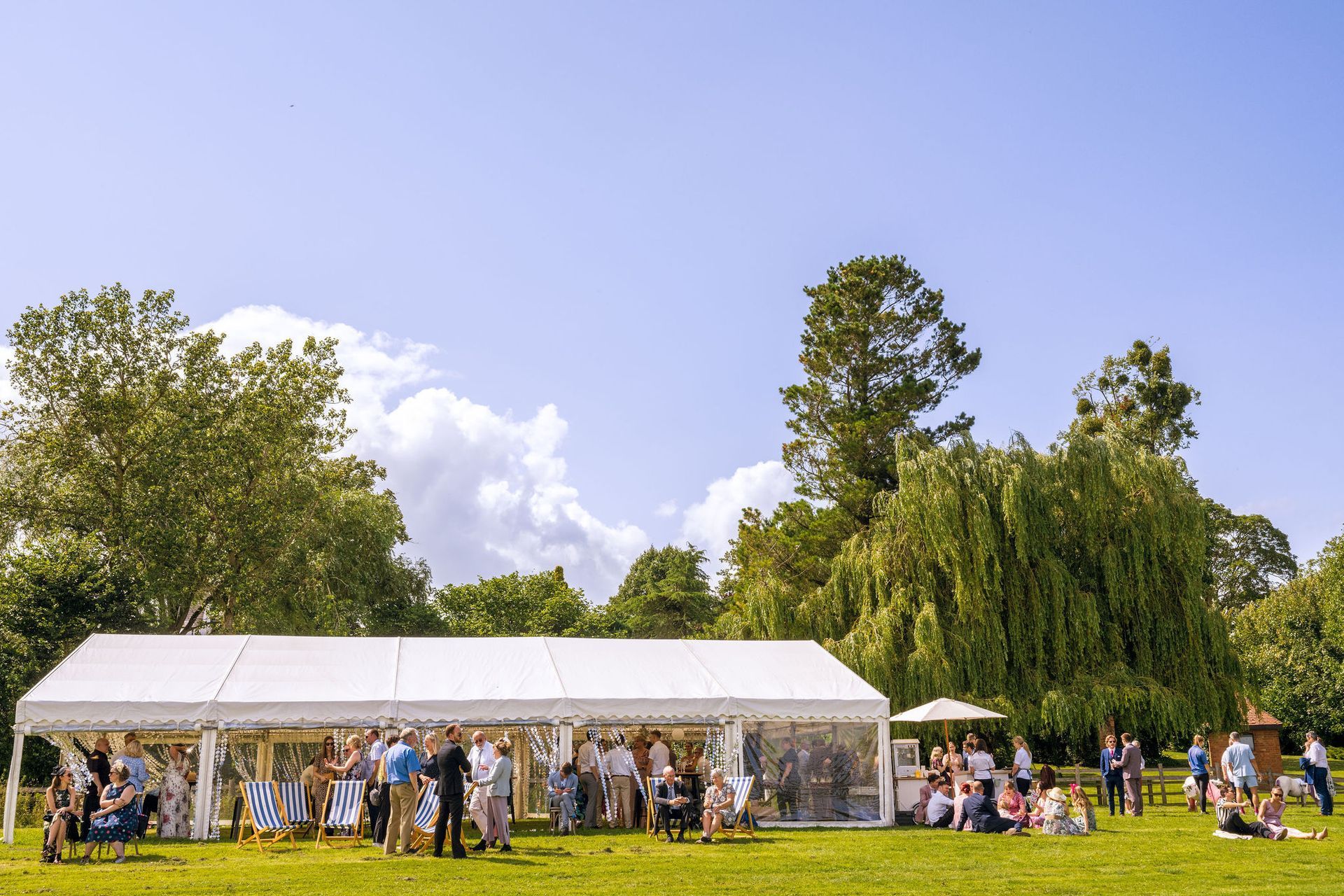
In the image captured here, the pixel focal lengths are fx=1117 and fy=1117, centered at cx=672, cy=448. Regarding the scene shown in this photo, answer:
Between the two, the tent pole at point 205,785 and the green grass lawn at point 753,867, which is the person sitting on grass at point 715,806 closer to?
the green grass lawn at point 753,867

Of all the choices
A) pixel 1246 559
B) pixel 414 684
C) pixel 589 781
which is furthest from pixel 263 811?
pixel 1246 559

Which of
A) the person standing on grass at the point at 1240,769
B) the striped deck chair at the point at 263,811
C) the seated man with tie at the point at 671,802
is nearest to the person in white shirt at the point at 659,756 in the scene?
the seated man with tie at the point at 671,802

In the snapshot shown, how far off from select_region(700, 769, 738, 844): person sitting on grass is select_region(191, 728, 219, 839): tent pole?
5.91 m

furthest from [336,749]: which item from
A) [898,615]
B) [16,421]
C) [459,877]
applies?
[16,421]

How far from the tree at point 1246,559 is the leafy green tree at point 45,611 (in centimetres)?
4201

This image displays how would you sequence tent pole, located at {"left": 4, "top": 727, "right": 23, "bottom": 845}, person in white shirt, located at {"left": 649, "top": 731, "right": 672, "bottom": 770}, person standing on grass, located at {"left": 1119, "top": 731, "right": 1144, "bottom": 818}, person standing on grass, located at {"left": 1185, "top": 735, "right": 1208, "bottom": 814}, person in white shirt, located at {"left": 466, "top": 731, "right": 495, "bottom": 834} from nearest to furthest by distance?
person in white shirt, located at {"left": 466, "top": 731, "right": 495, "bottom": 834} < tent pole, located at {"left": 4, "top": 727, "right": 23, "bottom": 845} < person in white shirt, located at {"left": 649, "top": 731, "right": 672, "bottom": 770} < person standing on grass, located at {"left": 1119, "top": 731, "right": 1144, "bottom": 818} < person standing on grass, located at {"left": 1185, "top": 735, "right": 1208, "bottom": 814}

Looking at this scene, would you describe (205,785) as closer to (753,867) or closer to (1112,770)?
(753,867)

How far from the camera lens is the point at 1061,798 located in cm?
1369

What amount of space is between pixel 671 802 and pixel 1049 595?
1089cm

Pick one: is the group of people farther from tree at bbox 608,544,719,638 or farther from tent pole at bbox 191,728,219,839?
tree at bbox 608,544,719,638

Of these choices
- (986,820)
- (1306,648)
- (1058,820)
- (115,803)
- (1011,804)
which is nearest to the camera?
(115,803)

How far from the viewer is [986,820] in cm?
1388

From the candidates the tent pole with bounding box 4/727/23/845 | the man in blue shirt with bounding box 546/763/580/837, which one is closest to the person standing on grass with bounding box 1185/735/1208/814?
the man in blue shirt with bounding box 546/763/580/837

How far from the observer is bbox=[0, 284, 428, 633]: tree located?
947 inches
